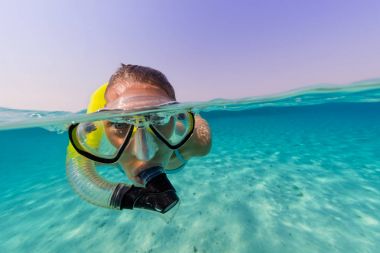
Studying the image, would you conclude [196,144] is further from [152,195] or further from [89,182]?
[89,182]

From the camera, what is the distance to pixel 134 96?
3277 mm

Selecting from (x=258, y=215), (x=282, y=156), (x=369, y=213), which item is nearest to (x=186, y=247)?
(x=258, y=215)

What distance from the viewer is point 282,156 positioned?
470 inches

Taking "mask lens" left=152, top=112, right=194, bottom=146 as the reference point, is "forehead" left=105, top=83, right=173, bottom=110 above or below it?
above

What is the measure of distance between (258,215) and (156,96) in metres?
4.22

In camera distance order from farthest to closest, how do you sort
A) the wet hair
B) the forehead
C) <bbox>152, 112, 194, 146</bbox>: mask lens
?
the wet hair < <bbox>152, 112, 194, 146</bbox>: mask lens < the forehead

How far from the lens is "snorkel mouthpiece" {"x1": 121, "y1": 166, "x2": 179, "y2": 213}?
2543 mm

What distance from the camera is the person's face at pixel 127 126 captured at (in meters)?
2.94

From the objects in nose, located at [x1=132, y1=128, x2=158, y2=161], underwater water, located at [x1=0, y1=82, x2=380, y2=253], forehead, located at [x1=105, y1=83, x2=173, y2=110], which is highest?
forehead, located at [x1=105, y1=83, x2=173, y2=110]

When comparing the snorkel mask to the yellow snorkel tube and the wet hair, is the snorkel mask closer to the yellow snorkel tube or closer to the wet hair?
the yellow snorkel tube

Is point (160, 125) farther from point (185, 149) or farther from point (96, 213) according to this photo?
point (96, 213)

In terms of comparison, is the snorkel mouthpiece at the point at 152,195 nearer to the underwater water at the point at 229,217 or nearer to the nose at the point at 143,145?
the nose at the point at 143,145

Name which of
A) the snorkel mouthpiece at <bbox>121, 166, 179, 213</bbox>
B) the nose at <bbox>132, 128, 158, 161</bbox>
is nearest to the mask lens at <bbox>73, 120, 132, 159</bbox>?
the nose at <bbox>132, 128, 158, 161</bbox>

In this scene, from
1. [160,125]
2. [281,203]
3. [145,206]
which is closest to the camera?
[145,206]
